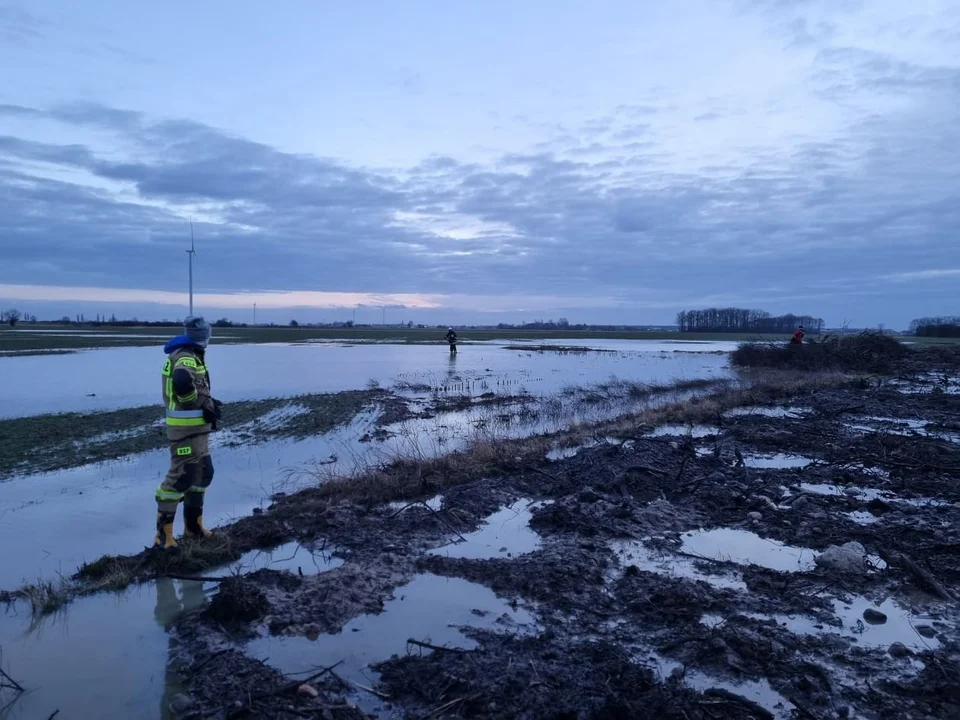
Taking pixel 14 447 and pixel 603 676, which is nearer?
pixel 603 676

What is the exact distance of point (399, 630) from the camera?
5562 millimetres

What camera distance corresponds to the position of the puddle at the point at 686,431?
15594 mm

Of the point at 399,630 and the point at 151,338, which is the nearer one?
the point at 399,630

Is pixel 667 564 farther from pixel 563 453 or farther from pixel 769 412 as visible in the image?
pixel 769 412

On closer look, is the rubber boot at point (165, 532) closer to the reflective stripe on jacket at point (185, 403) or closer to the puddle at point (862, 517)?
the reflective stripe on jacket at point (185, 403)

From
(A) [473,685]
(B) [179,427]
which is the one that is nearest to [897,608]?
(A) [473,685]

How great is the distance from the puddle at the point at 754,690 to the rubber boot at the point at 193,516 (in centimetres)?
557

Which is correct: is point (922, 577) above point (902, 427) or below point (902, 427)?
below

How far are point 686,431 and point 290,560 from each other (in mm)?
11766

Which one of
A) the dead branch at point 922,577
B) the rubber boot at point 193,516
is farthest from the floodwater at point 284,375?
the dead branch at point 922,577

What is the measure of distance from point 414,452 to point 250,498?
12.8 ft

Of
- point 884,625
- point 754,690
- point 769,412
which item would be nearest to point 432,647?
point 754,690

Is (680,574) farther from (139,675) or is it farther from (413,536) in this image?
(139,675)

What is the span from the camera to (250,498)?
1012 cm
